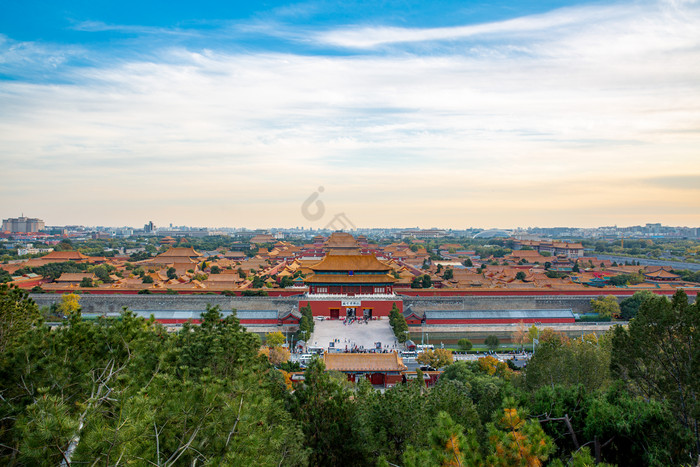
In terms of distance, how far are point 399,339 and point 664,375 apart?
14.0 meters

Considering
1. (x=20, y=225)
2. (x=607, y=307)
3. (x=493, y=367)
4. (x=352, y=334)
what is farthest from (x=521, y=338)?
(x=20, y=225)

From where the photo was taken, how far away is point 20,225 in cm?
11306

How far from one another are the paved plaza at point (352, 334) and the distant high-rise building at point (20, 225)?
116 metres

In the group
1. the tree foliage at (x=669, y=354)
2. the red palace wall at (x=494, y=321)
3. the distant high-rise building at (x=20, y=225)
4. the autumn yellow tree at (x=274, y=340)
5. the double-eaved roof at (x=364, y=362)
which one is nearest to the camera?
the tree foliage at (x=669, y=354)

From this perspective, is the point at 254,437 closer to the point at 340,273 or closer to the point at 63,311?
the point at 340,273

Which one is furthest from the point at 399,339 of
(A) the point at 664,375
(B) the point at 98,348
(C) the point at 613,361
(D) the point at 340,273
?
(B) the point at 98,348

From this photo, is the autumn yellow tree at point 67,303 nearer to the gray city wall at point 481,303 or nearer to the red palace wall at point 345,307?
the red palace wall at point 345,307

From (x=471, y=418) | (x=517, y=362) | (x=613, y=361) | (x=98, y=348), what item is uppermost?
(x=98, y=348)

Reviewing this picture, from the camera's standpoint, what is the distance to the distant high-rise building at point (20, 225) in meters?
113

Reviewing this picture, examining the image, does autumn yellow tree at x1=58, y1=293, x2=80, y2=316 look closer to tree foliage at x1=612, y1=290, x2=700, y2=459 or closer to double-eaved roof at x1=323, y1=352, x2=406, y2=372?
double-eaved roof at x1=323, y1=352, x2=406, y2=372

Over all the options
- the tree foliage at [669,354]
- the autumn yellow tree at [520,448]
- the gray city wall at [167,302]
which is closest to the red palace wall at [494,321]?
the gray city wall at [167,302]

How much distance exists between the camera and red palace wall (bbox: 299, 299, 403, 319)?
2541cm

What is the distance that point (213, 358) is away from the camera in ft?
24.1

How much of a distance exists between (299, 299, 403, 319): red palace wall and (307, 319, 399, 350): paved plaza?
2.44 feet
